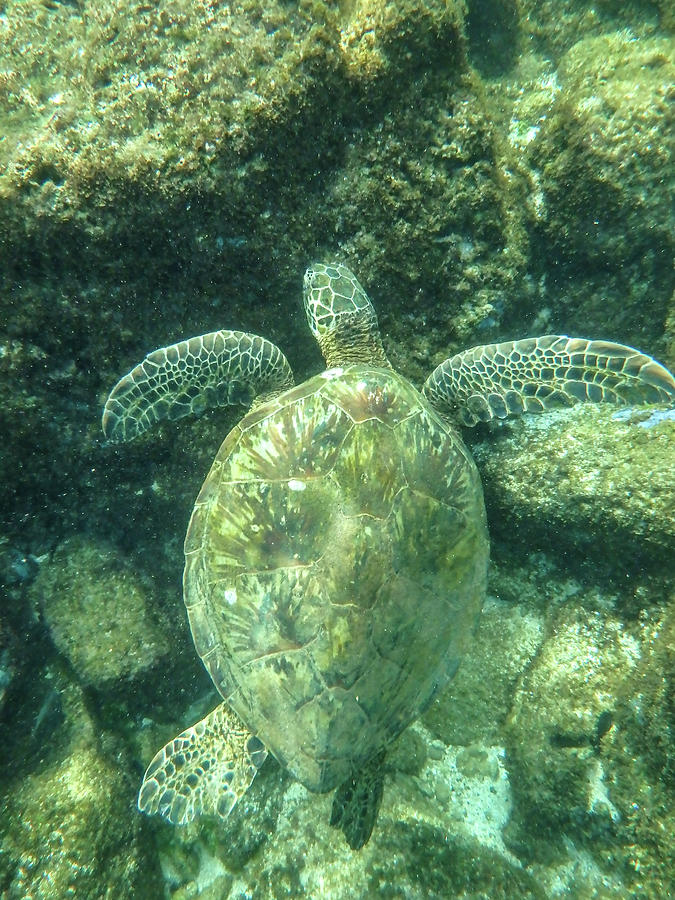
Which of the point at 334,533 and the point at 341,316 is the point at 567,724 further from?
the point at 341,316

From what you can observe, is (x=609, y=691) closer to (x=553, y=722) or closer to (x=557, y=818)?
(x=553, y=722)

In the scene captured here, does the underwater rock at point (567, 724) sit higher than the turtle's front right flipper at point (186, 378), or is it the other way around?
the turtle's front right flipper at point (186, 378)

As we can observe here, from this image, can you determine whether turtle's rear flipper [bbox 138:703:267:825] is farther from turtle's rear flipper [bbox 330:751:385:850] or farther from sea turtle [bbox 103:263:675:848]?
turtle's rear flipper [bbox 330:751:385:850]

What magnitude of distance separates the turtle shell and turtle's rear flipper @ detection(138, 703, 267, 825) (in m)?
0.60

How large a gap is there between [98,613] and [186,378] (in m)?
1.97

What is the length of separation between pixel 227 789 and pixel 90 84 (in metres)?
4.34

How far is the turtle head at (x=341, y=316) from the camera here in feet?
8.76

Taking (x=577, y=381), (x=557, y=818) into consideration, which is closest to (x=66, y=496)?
(x=577, y=381)

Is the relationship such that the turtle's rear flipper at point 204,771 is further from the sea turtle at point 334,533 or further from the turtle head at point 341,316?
the turtle head at point 341,316

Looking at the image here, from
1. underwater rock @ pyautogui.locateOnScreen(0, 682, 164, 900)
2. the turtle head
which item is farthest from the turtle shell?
underwater rock @ pyautogui.locateOnScreen(0, 682, 164, 900)

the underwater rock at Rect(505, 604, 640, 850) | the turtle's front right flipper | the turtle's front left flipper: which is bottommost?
the underwater rock at Rect(505, 604, 640, 850)

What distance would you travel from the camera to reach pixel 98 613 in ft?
10.7

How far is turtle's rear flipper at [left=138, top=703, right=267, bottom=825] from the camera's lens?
2.90 meters

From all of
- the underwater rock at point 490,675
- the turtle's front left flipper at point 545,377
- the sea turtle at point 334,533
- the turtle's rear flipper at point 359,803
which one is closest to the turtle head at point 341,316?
the sea turtle at point 334,533
